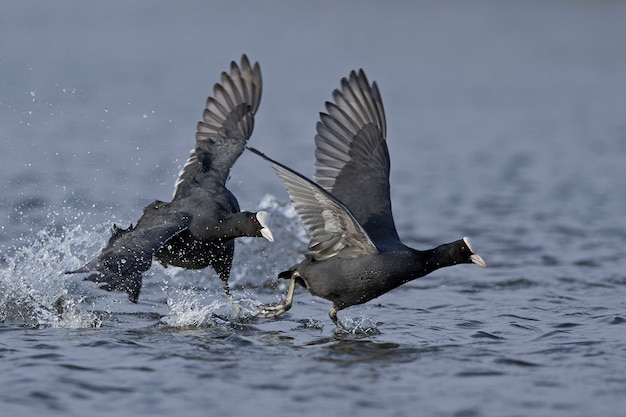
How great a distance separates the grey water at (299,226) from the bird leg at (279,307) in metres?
0.10

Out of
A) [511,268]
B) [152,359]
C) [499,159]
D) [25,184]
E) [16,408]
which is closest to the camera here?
[16,408]

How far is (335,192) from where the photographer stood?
7.36 m

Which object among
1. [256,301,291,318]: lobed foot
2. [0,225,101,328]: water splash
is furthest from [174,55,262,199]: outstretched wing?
[256,301,291,318]: lobed foot

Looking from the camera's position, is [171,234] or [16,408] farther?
[171,234]

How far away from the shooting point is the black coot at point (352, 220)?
260 inches

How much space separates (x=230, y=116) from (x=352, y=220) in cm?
245

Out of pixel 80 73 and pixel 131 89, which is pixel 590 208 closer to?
pixel 131 89

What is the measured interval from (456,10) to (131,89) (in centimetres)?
1416

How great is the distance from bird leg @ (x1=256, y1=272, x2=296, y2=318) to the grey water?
0.32 ft

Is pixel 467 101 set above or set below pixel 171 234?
above

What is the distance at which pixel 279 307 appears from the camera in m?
7.18

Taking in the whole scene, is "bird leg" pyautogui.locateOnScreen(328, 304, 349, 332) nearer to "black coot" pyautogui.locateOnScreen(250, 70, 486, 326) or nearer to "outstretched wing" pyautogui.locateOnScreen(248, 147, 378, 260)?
"black coot" pyautogui.locateOnScreen(250, 70, 486, 326)

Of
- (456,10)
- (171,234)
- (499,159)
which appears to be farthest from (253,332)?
(456,10)

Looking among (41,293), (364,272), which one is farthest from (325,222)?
(41,293)
